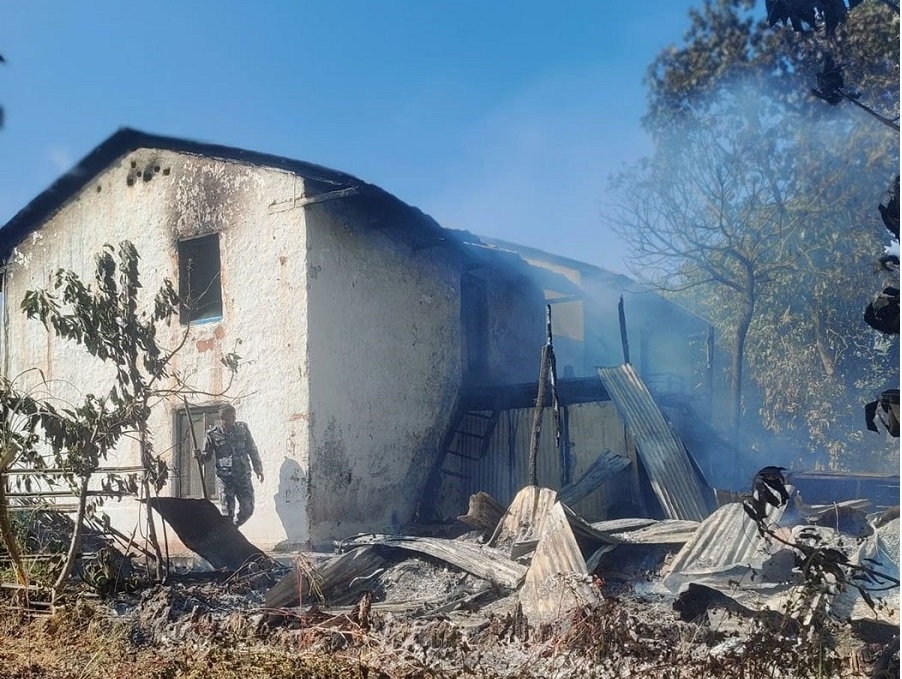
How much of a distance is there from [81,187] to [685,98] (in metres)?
11.7

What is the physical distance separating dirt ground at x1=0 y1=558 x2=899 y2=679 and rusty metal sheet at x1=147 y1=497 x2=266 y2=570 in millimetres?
812

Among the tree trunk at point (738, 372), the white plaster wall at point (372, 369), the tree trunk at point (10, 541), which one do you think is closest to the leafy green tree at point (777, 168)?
the tree trunk at point (738, 372)

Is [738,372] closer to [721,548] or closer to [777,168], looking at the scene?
[777,168]

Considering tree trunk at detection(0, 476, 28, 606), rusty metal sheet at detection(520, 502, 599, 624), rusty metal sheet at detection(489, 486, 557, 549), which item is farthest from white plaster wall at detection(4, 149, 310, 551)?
rusty metal sheet at detection(520, 502, 599, 624)

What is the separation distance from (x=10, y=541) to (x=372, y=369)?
5.60 meters

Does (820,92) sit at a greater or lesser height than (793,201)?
lesser

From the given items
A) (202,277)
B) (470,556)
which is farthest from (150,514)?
(202,277)

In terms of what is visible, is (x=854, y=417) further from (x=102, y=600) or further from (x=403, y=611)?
(x=102, y=600)

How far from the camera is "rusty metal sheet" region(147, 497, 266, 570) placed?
331 inches

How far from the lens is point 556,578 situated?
22.6 feet

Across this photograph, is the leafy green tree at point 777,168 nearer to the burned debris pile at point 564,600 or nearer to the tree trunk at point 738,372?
the tree trunk at point 738,372

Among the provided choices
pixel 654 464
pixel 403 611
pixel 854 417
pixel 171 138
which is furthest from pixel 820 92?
pixel 854 417

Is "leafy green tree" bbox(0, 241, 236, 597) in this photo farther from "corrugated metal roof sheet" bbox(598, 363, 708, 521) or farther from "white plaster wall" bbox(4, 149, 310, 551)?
"corrugated metal roof sheet" bbox(598, 363, 708, 521)

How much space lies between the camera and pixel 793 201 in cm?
1758
